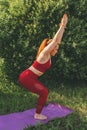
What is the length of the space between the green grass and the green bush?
387 millimetres

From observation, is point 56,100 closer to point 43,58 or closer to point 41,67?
point 41,67

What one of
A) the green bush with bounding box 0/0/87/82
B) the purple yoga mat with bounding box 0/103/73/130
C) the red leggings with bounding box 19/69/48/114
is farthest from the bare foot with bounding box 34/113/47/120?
the green bush with bounding box 0/0/87/82

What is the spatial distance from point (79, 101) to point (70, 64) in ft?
2.66

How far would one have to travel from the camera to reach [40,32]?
354 inches

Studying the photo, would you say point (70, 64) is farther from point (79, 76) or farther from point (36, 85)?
point (36, 85)

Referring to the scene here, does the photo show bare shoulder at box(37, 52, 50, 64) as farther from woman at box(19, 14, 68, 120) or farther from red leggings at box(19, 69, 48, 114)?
red leggings at box(19, 69, 48, 114)

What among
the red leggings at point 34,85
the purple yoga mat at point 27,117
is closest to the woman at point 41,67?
the red leggings at point 34,85

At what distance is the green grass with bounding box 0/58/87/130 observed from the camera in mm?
7777

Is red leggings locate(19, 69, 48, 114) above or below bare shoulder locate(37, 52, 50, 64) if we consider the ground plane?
below

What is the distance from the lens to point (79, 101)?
28.6 ft

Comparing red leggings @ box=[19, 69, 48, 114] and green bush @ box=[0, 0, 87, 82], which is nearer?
red leggings @ box=[19, 69, 48, 114]

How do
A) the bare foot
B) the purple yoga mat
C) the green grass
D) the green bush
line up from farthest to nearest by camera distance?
1. the green bush
2. the bare foot
3. the green grass
4. the purple yoga mat

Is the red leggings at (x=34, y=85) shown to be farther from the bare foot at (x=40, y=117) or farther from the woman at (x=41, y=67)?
the bare foot at (x=40, y=117)

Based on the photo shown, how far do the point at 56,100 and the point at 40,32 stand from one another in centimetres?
145
